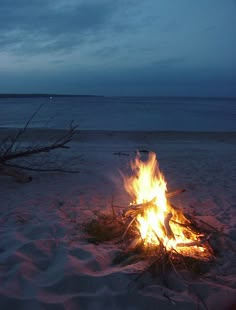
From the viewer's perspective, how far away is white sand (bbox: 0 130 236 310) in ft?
8.96

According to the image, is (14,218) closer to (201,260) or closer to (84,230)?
(84,230)

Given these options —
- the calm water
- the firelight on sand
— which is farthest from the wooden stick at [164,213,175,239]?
the calm water

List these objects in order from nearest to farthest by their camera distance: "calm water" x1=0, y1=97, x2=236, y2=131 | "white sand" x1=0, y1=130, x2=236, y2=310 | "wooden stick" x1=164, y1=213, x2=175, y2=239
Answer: "white sand" x1=0, y1=130, x2=236, y2=310
"wooden stick" x1=164, y1=213, x2=175, y2=239
"calm water" x1=0, y1=97, x2=236, y2=131

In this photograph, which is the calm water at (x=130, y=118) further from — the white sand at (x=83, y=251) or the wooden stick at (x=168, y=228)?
the wooden stick at (x=168, y=228)

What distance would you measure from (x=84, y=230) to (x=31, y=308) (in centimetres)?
155

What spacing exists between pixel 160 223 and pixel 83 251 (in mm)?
882

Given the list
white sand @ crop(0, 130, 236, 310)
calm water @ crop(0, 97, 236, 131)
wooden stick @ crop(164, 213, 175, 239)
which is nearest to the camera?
white sand @ crop(0, 130, 236, 310)

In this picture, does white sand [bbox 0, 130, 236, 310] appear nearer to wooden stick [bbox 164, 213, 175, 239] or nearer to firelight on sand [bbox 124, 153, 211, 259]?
firelight on sand [bbox 124, 153, 211, 259]

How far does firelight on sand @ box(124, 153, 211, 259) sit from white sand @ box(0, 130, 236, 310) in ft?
0.96

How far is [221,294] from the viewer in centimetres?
283

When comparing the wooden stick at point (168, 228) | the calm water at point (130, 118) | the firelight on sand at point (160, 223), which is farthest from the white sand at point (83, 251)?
the calm water at point (130, 118)

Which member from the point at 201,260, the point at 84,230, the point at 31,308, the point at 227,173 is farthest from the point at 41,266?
the point at 227,173

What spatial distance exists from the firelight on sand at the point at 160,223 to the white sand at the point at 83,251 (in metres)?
0.29

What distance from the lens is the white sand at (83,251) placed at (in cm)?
273
